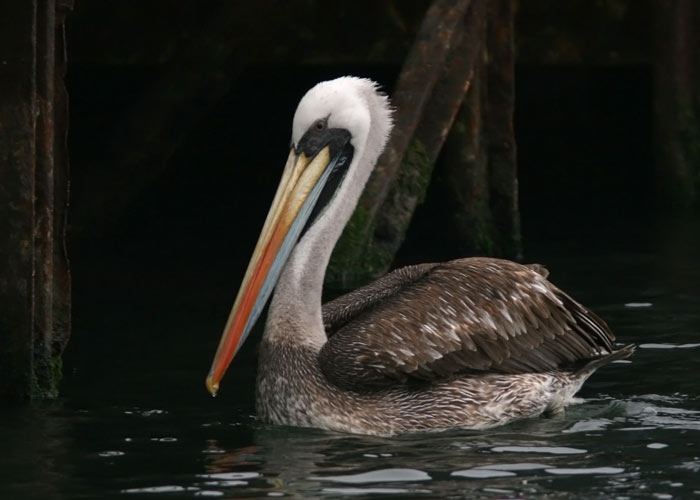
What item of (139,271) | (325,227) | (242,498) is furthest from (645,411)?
(139,271)

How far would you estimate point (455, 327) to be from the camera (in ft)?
22.2

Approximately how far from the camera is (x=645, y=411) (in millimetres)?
6812

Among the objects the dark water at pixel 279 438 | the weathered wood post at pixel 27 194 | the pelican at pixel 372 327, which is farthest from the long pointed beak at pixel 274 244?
the weathered wood post at pixel 27 194

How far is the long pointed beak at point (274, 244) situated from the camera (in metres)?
6.51

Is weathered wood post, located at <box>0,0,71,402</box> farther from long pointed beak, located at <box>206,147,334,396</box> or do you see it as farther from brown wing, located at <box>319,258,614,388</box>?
brown wing, located at <box>319,258,614,388</box>

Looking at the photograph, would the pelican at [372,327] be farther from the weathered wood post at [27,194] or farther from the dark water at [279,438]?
the weathered wood post at [27,194]

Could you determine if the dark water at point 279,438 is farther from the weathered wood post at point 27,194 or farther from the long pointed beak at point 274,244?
the long pointed beak at point 274,244

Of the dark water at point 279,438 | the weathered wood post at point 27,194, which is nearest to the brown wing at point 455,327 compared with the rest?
the dark water at point 279,438

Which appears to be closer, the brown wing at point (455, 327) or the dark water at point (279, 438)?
the dark water at point (279, 438)

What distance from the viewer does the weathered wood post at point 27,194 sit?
659 cm

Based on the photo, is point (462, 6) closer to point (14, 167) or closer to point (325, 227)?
point (325, 227)

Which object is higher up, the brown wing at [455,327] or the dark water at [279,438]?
the brown wing at [455,327]

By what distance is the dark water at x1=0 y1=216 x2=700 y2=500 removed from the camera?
5.61 m

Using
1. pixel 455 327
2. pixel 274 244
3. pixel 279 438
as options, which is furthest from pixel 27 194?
pixel 455 327
